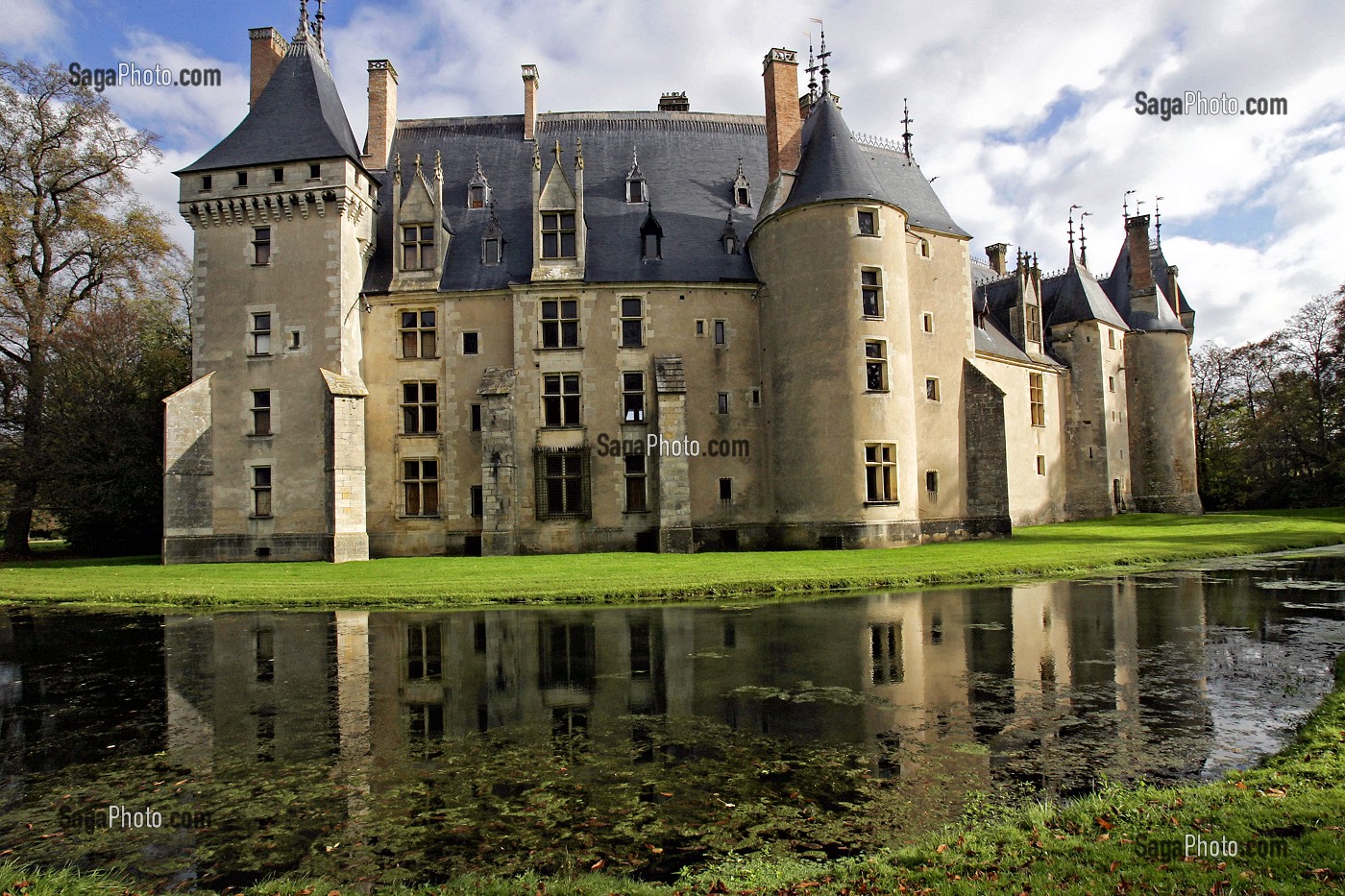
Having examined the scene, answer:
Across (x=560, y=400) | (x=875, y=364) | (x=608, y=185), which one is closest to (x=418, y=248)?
(x=560, y=400)

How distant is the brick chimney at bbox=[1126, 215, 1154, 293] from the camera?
151ft

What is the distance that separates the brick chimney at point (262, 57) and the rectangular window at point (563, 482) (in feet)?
63.0

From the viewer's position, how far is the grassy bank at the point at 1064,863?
432 cm

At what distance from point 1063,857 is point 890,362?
2641 cm

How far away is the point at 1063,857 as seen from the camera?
463 cm

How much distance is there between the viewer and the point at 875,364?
2986 centimetres

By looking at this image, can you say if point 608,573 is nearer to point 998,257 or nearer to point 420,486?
point 420,486

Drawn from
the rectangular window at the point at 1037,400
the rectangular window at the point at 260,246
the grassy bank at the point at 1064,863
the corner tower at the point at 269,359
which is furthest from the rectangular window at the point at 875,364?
the grassy bank at the point at 1064,863

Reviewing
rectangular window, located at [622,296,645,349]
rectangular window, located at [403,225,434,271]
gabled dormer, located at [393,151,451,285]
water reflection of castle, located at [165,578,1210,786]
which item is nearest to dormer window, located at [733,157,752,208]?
rectangular window, located at [622,296,645,349]

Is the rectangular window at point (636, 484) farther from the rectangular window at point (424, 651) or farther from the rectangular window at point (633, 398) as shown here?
the rectangular window at point (424, 651)

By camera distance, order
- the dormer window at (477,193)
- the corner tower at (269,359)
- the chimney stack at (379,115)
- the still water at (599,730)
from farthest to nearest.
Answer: the chimney stack at (379,115)
the dormer window at (477,193)
the corner tower at (269,359)
the still water at (599,730)

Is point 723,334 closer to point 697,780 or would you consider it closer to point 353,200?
point 353,200

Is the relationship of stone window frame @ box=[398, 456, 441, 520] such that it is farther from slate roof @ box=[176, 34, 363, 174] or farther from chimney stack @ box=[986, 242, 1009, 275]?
chimney stack @ box=[986, 242, 1009, 275]

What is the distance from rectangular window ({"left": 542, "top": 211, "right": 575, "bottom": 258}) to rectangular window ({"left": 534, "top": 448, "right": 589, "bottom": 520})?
7.76 meters
